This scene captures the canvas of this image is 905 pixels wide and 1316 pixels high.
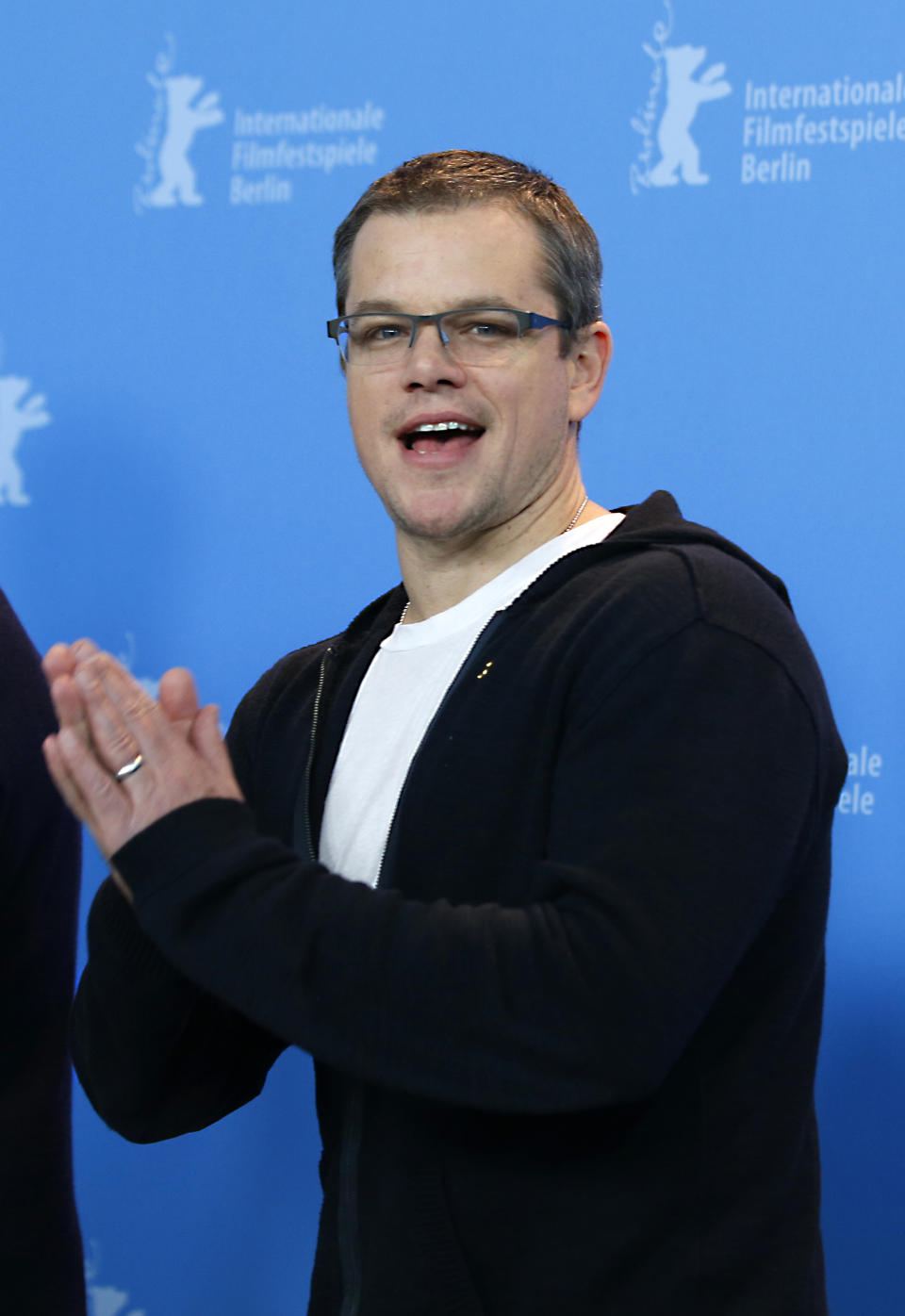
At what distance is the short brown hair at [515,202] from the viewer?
3.63 ft

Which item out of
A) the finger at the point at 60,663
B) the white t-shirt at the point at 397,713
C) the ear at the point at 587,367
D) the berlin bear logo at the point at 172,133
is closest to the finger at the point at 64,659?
the finger at the point at 60,663

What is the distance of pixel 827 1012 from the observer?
69.5 inches

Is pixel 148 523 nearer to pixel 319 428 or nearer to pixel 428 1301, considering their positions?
pixel 319 428

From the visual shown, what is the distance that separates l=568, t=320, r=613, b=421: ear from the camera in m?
1.18

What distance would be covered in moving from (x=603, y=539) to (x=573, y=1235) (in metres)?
0.47

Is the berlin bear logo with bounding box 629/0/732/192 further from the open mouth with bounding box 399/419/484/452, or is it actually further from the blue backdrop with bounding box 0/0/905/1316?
the open mouth with bounding box 399/419/484/452

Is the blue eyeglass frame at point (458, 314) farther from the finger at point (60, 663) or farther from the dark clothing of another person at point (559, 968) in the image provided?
the finger at point (60, 663)

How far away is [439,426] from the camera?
1111 millimetres

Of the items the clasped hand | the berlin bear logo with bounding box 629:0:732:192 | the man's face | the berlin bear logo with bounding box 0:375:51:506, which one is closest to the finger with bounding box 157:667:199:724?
the clasped hand

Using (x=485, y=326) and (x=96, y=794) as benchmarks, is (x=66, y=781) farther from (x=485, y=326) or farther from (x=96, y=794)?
(x=485, y=326)

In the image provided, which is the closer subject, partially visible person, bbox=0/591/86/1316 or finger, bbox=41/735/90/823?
finger, bbox=41/735/90/823

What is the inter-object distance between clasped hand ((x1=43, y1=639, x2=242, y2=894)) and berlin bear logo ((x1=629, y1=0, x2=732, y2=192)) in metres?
1.20

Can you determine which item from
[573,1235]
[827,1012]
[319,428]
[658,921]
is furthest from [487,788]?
[319,428]

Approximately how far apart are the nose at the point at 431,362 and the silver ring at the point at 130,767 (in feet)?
1.27
